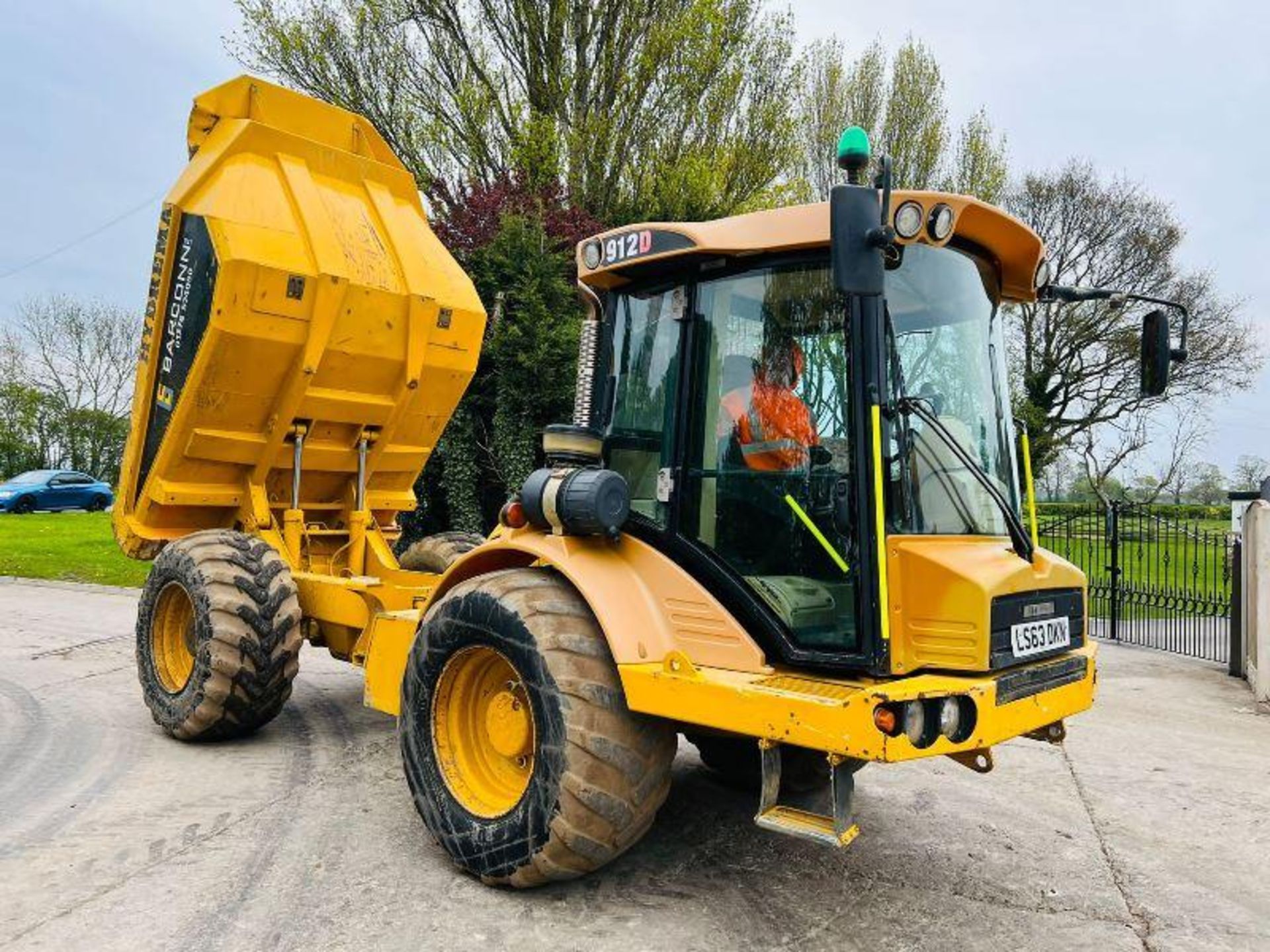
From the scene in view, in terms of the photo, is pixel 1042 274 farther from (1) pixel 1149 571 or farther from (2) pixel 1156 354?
(1) pixel 1149 571

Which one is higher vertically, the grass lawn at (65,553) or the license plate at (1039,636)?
the license plate at (1039,636)

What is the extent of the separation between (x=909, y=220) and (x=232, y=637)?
403cm

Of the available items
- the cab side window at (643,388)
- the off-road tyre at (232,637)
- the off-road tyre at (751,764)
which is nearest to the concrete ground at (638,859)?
the off-road tyre at (751,764)

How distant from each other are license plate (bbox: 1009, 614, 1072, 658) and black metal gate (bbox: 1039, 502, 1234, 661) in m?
7.03

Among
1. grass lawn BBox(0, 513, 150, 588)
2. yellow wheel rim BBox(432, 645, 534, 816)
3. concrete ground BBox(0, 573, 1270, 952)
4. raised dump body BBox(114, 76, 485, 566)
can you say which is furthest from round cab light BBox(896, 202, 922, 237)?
grass lawn BBox(0, 513, 150, 588)

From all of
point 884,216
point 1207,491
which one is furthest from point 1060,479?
point 884,216

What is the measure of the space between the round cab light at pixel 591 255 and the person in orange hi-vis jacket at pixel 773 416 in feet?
2.81

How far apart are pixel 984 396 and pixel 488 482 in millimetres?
10632

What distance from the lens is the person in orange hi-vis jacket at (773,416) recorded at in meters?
3.45

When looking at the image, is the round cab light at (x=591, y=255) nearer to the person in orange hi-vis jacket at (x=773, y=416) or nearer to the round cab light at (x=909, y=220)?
the person in orange hi-vis jacket at (x=773, y=416)

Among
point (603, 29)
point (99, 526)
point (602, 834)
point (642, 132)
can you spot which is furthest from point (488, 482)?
point (99, 526)

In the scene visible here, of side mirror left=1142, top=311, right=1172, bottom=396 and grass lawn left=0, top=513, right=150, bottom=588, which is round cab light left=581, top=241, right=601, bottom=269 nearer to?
side mirror left=1142, top=311, right=1172, bottom=396

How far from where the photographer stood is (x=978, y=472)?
344 cm

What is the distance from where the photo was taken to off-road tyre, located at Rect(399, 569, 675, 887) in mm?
3381
